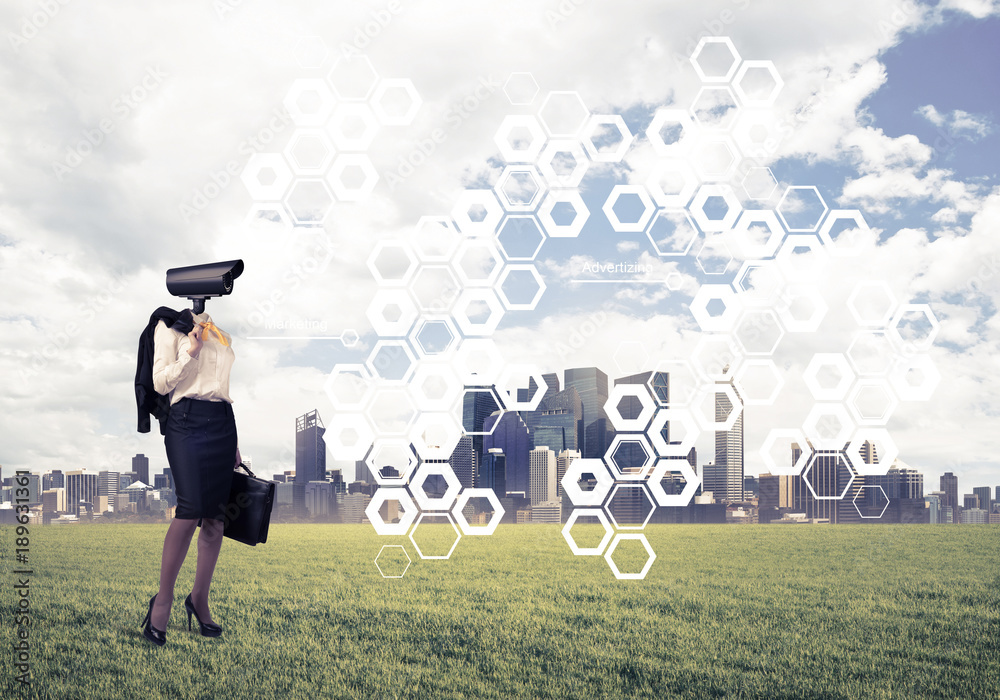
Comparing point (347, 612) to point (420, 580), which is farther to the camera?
point (420, 580)

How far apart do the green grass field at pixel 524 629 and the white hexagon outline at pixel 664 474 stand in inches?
27.9

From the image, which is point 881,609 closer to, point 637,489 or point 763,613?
point 763,613

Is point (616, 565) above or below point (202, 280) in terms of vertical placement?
below

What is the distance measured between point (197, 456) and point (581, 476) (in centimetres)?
353

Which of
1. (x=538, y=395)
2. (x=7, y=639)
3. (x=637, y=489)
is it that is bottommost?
(x=7, y=639)

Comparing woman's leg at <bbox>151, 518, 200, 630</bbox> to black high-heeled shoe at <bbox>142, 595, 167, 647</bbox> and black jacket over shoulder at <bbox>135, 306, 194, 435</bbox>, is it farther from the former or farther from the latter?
black jacket over shoulder at <bbox>135, 306, 194, 435</bbox>

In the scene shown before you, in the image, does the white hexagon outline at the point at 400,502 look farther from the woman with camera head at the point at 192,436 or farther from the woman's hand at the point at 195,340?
the woman's hand at the point at 195,340

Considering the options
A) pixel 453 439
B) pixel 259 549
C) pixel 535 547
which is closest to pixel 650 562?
pixel 535 547

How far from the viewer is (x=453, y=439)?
636 centimetres

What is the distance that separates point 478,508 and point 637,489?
154 cm

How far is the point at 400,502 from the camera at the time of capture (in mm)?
6211

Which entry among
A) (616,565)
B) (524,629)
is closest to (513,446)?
(616,565)

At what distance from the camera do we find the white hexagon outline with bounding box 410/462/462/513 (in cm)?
629

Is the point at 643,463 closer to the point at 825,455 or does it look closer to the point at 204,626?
the point at 825,455
